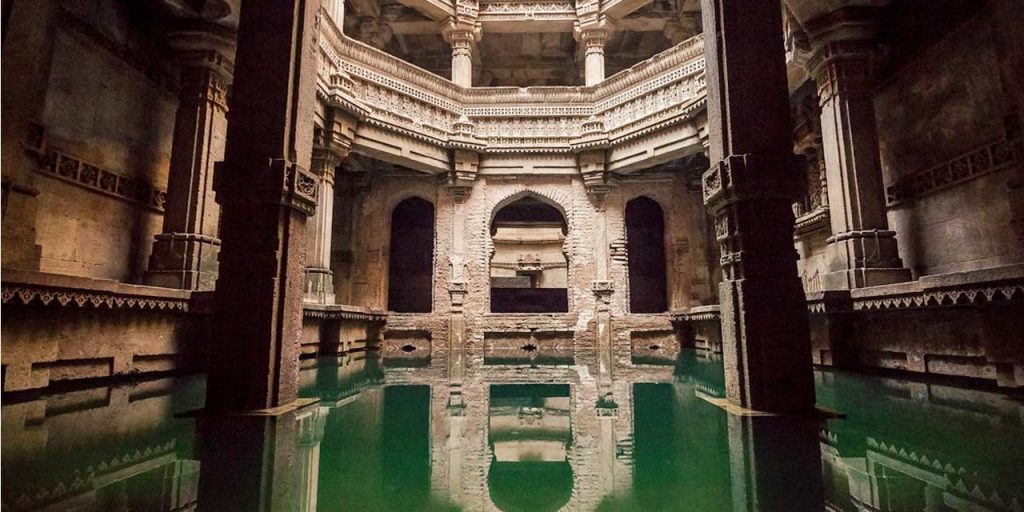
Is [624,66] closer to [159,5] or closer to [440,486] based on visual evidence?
[159,5]

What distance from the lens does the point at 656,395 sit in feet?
18.1

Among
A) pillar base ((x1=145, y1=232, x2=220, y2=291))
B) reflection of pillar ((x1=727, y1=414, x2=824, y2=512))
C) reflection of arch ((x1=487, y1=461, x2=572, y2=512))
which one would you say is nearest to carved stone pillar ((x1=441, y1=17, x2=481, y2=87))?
pillar base ((x1=145, y1=232, x2=220, y2=291))

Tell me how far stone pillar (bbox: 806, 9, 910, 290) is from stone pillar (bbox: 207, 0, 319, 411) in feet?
24.1

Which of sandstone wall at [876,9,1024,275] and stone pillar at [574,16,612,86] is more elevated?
stone pillar at [574,16,612,86]

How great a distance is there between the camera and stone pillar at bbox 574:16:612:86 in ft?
47.8

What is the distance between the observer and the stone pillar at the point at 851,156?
282 inches

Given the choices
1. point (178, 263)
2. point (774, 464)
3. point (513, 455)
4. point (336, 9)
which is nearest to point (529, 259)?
point (336, 9)

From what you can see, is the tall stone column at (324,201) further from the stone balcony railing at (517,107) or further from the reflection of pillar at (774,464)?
the reflection of pillar at (774,464)

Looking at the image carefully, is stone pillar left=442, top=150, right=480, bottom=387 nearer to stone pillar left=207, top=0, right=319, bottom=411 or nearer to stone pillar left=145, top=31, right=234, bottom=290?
stone pillar left=145, top=31, right=234, bottom=290

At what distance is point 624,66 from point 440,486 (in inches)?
722

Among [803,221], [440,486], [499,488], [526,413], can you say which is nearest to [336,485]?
[440,486]

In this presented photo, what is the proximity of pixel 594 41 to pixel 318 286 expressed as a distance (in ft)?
34.9

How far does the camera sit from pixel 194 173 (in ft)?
24.9

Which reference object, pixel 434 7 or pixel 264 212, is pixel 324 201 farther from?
pixel 264 212
